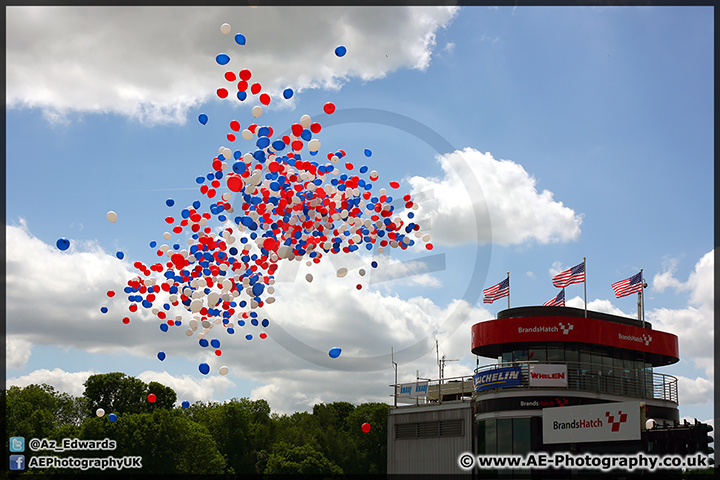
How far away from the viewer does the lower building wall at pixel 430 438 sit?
32531 millimetres

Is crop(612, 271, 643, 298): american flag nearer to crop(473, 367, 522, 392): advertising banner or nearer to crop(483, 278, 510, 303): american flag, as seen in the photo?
crop(483, 278, 510, 303): american flag

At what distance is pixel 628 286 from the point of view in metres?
35.9

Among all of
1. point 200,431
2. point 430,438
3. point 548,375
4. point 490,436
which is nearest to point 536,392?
point 548,375

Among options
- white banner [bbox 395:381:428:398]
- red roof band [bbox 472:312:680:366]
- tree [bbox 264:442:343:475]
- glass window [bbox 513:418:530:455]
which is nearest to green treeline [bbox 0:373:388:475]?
tree [bbox 264:442:343:475]

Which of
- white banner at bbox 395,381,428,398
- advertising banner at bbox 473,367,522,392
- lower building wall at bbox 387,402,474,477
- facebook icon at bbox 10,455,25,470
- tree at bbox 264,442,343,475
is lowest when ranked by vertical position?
tree at bbox 264,442,343,475

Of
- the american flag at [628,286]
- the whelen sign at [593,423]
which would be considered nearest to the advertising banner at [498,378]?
the whelen sign at [593,423]

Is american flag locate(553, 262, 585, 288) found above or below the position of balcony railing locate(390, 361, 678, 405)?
above

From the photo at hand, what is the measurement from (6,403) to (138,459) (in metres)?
27.9

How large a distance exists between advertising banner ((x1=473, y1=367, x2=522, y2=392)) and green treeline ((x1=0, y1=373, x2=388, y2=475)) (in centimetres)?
4074

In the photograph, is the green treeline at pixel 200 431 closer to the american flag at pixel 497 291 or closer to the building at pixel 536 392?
the building at pixel 536 392

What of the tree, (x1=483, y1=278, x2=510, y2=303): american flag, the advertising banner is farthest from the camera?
the tree

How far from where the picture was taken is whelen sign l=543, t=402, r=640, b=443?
25969 millimetres

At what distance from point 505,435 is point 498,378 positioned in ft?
8.33

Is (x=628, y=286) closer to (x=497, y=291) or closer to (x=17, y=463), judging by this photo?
(x=497, y=291)
